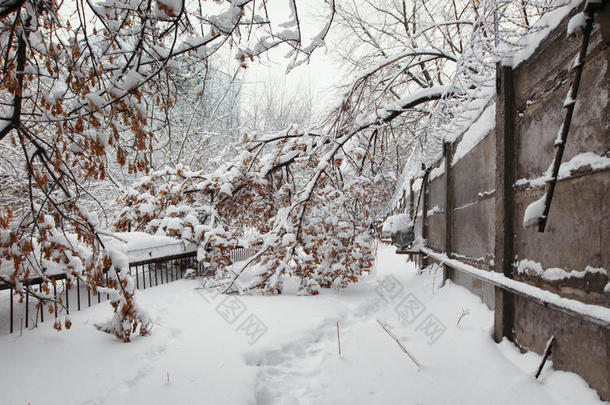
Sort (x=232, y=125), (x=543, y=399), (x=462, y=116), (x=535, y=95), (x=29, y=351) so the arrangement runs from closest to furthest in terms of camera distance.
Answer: (x=543, y=399), (x=535, y=95), (x=29, y=351), (x=462, y=116), (x=232, y=125)

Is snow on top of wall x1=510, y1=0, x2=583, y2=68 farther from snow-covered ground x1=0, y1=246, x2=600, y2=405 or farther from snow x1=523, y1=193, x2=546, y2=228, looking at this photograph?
snow-covered ground x1=0, y1=246, x2=600, y2=405

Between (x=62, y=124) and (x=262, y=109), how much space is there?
2220 centimetres

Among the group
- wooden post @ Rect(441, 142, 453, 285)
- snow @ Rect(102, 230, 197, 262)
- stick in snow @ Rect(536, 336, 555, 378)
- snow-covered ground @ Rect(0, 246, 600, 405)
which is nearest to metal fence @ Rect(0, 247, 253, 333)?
snow @ Rect(102, 230, 197, 262)

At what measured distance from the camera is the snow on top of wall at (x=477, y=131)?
10.3ft

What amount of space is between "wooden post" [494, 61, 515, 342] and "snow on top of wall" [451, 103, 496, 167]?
44 cm

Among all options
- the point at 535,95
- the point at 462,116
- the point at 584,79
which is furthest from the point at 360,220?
the point at 584,79

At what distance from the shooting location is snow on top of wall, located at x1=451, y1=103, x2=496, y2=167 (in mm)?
3147

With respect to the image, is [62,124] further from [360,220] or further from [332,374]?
[360,220]

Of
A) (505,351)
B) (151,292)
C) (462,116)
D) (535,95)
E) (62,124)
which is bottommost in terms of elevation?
(151,292)

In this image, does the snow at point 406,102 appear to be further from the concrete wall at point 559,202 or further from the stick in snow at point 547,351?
the stick in snow at point 547,351

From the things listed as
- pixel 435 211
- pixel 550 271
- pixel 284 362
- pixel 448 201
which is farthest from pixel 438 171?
pixel 284 362

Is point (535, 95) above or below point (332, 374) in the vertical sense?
above

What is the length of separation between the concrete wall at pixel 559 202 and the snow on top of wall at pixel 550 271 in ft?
0.07

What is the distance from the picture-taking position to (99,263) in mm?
3004
